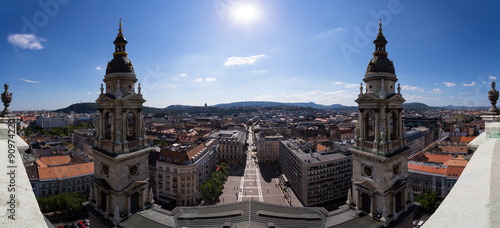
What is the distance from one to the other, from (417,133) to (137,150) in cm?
12025

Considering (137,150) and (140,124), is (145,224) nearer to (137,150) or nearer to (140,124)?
(137,150)

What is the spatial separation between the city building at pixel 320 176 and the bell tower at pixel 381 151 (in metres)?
31.6

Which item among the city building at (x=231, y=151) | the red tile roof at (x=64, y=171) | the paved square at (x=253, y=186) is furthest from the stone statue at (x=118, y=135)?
the city building at (x=231, y=151)

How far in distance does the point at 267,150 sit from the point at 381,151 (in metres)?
69.1

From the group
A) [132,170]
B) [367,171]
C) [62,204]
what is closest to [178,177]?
[62,204]

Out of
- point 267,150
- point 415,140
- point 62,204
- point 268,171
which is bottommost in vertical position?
point 268,171

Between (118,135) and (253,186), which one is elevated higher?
(118,135)

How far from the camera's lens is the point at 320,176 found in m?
52.2

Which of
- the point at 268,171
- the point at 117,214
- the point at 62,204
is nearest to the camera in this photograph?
the point at 117,214

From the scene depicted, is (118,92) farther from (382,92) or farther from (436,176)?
(436,176)

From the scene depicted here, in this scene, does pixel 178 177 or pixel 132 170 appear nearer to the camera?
pixel 132 170

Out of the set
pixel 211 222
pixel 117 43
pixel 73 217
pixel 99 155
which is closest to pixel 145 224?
pixel 211 222

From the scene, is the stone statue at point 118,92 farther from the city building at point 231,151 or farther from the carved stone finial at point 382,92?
the city building at point 231,151

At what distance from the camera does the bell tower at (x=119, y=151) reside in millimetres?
19047
